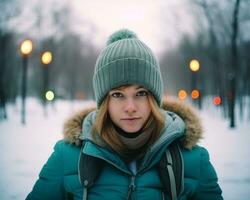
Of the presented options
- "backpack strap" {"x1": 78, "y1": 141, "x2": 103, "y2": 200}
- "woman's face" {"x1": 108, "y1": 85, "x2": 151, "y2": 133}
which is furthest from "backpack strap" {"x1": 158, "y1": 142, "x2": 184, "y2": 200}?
"backpack strap" {"x1": 78, "y1": 141, "x2": 103, "y2": 200}

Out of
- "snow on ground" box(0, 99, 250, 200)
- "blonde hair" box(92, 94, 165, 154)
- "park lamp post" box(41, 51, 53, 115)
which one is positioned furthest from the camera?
"park lamp post" box(41, 51, 53, 115)

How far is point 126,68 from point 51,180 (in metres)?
0.95

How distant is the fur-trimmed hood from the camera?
227cm

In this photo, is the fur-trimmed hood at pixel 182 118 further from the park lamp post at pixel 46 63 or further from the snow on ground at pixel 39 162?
the park lamp post at pixel 46 63

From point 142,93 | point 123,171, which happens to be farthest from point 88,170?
point 142,93

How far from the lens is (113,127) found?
7.52ft

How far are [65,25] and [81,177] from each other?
30834 millimetres

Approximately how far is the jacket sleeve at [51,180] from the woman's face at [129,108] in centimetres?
48

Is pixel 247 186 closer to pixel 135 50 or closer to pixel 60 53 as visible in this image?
pixel 135 50

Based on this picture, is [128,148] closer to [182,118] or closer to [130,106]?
[130,106]

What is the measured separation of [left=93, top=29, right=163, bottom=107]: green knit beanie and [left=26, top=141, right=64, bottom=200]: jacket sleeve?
52 centimetres

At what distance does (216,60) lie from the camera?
20.7 metres

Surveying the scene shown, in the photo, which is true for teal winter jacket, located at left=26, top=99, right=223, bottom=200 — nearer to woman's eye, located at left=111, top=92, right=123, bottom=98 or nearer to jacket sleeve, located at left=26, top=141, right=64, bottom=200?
jacket sleeve, located at left=26, top=141, right=64, bottom=200

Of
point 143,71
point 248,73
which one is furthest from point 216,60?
point 143,71
